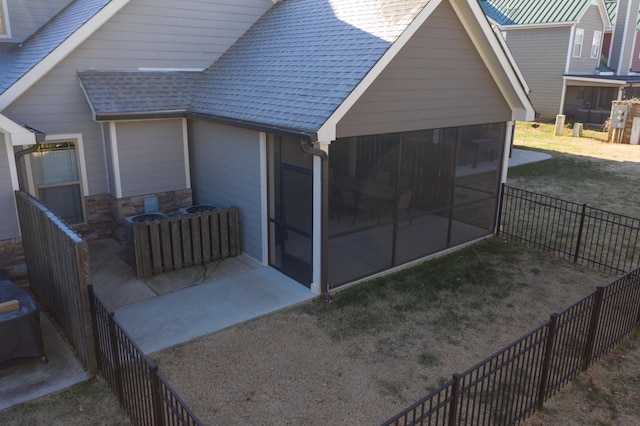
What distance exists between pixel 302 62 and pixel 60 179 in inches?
224

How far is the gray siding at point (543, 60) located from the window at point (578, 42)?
29.5 inches

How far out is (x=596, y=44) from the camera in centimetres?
3250

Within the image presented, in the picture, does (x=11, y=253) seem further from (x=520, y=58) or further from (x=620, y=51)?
(x=620, y=51)

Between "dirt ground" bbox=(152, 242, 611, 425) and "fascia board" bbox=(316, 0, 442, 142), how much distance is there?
115 inches

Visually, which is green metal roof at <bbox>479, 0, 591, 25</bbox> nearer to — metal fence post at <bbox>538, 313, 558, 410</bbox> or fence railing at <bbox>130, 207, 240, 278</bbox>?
fence railing at <bbox>130, 207, 240, 278</bbox>

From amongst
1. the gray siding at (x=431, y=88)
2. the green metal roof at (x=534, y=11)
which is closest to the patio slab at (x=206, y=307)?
the gray siding at (x=431, y=88)

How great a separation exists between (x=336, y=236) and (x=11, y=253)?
570cm

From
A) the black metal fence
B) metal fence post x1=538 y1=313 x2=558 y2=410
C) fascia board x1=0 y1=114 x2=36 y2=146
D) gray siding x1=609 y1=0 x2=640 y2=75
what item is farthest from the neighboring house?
gray siding x1=609 y1=0 x2=640 y2=75

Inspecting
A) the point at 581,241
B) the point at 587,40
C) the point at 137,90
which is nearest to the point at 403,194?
the point at 581,241

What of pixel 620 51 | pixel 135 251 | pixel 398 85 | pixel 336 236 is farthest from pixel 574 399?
pixel 620 51

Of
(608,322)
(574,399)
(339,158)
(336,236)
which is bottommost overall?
(574,399)

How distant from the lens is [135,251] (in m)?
9.08

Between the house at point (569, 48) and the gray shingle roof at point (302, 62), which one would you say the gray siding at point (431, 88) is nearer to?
the gray shingle roof at point (302, 62)

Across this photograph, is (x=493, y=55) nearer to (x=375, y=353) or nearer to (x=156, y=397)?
(x=375, y=353)
